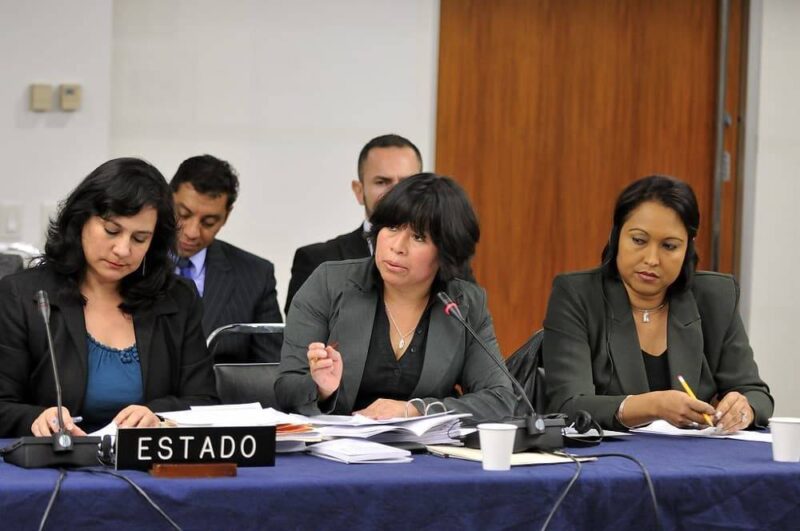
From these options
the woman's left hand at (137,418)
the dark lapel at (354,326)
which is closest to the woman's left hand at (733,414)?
the dark lapel at (354,326)

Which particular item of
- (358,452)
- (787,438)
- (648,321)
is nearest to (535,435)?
(358,452)

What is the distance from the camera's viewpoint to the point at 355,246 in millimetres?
3855

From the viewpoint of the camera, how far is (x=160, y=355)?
2680mm

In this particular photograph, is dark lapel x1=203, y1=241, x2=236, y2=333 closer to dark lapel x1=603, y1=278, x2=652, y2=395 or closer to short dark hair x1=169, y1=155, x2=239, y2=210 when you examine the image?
short dark hair x1=169, y1=155, x2=239, y2=210

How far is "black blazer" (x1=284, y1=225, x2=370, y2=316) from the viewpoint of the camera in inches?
151

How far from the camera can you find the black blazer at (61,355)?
2.51 metres

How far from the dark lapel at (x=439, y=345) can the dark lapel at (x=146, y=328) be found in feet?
1.98

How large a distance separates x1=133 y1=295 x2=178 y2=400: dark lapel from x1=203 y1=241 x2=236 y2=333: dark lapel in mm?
1081

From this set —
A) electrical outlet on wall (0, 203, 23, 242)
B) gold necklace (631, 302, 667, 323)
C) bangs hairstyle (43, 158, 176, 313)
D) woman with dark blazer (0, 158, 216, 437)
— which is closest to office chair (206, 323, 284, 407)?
woman with dark blazer (0, 158, 216, 437)

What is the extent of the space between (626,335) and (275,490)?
A: 57.1 inches

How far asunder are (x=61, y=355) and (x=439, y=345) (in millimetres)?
870

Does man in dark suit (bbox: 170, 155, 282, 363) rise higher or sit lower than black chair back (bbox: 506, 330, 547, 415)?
higher

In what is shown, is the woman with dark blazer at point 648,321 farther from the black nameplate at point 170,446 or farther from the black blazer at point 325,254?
the black nameplate at point 170,446

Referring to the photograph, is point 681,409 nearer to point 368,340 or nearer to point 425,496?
point 368,340
